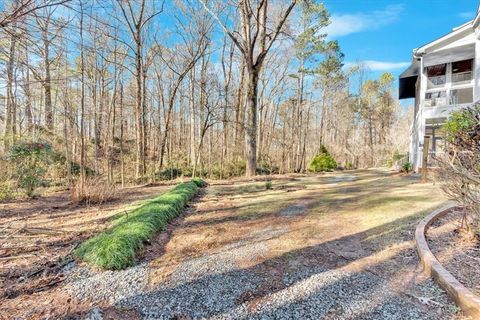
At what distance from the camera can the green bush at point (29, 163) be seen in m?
7.06

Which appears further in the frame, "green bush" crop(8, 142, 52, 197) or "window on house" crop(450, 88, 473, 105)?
"window on house" crop(450, 88, 473, 105)

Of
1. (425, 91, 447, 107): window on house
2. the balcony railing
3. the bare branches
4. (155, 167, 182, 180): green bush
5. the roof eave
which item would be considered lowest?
(155, 167, 182, 180): green bush

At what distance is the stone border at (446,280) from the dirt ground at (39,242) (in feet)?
11.8

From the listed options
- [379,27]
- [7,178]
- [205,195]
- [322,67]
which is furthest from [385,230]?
[322,67]

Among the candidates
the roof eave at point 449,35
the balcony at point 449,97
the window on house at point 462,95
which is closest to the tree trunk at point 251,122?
the roof eave at point 449,35

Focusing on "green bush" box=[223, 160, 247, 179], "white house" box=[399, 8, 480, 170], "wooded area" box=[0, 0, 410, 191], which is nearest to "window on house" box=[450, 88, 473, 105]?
"white house" box=[399, 8, 480, 170]

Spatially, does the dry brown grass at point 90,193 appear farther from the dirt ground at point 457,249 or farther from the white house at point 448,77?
the white house at point 448,77

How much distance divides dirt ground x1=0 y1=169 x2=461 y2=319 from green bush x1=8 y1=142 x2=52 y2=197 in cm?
174

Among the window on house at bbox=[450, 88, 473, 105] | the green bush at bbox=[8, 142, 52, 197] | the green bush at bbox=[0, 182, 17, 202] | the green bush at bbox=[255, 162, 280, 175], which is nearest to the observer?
the green bush at bbox=[0, 182, 17, 202]

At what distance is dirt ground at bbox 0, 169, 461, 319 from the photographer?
2293 millimetres

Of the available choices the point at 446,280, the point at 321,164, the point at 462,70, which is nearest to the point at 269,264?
the point at 446,280

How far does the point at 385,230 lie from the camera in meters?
4.14

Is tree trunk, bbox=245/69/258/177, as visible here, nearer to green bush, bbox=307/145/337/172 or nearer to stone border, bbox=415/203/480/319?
green bush, bbox=307/145/337/172

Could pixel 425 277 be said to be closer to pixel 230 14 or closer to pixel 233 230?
pixel 233 230
